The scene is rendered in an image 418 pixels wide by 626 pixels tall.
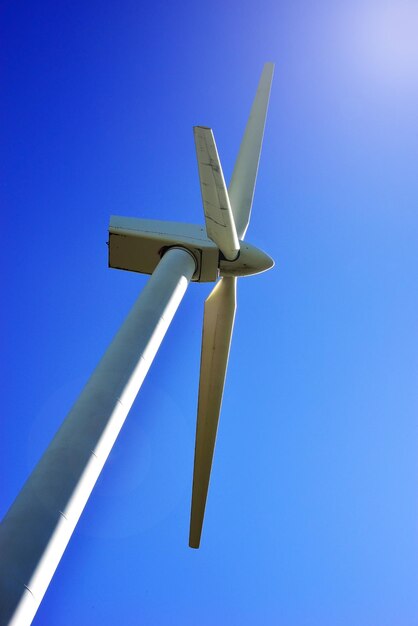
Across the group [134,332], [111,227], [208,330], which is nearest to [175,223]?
[111,227]

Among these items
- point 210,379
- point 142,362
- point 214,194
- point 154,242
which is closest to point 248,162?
point 154,242

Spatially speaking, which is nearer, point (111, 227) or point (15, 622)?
point (15, 622)

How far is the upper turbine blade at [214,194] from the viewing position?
9.12 m

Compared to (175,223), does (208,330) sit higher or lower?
lower

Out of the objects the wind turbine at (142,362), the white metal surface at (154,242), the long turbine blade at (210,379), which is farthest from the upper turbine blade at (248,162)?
the white metal surface at (154,242)

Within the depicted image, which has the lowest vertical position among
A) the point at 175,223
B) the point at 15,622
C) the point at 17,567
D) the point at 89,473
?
the point at 15,622

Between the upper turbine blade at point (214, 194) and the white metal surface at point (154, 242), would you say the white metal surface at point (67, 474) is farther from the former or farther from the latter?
the white metal surface at point (154, 242)

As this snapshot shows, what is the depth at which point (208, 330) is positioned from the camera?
533 inches

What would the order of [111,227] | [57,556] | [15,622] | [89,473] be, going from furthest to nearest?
[111,227] → [89,473] → [57,556] → [15,622]

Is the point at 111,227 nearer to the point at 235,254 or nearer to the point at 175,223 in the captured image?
the point at 175,223

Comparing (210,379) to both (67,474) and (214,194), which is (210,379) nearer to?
(214,194)

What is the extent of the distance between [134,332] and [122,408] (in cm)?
148

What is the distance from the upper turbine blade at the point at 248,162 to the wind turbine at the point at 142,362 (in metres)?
0.04

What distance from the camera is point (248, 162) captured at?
53.5ft
